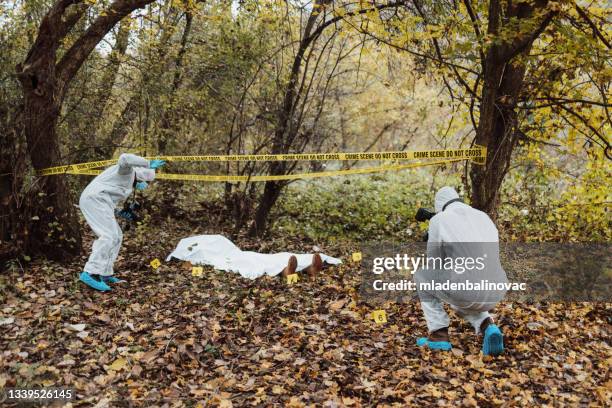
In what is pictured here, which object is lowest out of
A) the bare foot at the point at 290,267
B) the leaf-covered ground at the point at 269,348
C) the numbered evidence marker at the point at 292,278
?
the leaf-covered ground at the point at 269,348

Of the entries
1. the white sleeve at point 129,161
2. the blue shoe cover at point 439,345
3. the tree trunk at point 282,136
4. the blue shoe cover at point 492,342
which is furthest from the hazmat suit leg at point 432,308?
the tree trunk at point 282,136

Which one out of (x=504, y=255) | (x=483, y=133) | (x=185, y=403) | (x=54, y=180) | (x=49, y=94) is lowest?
(x=185, y=403)

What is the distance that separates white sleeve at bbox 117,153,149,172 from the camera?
6.55 meters

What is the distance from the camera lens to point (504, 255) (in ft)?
25.9

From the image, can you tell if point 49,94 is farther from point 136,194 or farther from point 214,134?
point 214,134

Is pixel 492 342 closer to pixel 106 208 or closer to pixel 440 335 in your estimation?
pixel 440 335

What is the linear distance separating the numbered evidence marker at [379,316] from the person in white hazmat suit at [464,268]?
797 mm

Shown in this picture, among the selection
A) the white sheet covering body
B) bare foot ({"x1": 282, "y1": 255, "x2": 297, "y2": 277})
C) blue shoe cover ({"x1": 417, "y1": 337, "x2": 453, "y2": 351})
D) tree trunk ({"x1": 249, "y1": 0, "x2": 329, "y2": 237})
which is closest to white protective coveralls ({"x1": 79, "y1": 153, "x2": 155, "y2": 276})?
the white sheet covering body

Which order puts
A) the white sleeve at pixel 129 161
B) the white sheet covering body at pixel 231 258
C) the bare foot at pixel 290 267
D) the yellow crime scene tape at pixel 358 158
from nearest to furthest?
the yellow crime scene tape at pixel 358 158
the white sleeve at pixel 129 161
the bare foot at pixel 290 267
the white sheet covering body at pixel 231 258

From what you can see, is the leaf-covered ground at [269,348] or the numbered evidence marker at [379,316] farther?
the numbered evidence marker at [379,316]

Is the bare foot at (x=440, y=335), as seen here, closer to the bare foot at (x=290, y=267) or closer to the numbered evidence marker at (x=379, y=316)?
the numbered evidence marker at (x=379, y=316)

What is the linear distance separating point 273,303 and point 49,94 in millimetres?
4045

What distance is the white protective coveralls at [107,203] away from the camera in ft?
21.4

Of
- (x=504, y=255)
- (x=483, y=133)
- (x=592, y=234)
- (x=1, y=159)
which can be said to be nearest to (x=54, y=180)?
(x=1, y=159)
